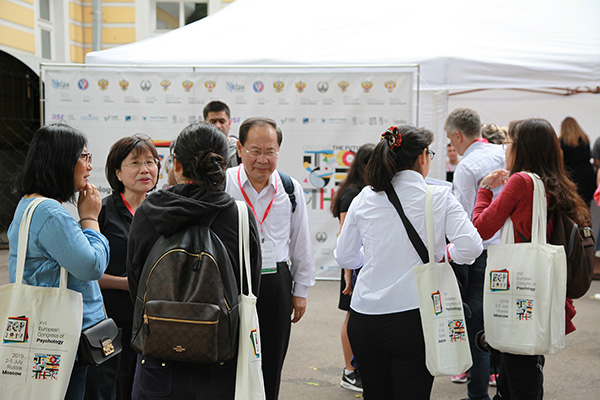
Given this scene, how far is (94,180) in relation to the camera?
7.26 m

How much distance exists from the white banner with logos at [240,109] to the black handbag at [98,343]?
4.76m

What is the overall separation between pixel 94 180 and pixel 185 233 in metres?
5.57

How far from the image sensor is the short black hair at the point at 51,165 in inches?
93.9

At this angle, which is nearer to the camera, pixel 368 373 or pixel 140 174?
pixel 368 373

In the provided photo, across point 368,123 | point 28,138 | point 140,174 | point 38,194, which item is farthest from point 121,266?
point 28,138

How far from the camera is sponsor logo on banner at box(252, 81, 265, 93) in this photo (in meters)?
7.13

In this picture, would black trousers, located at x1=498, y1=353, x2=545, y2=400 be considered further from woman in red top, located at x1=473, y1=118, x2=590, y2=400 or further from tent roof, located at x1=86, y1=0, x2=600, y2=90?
tent roof, located at x1=86, y1=0, x2=600, y2=90

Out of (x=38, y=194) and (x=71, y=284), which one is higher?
(x=38, y=194)

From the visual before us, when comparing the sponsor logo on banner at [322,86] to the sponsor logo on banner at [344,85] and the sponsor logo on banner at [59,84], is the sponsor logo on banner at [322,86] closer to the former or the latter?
the sponsor logo on banner at [344,85]

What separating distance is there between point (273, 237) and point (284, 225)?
99 millimetres

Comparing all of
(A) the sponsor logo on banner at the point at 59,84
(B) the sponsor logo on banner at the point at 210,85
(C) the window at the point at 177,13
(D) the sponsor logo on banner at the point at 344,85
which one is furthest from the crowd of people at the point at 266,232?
(C) the window at the point at 177,13

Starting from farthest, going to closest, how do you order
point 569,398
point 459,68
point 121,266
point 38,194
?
point 459,68 < point 569,398 < point 121,266 < point 38,194

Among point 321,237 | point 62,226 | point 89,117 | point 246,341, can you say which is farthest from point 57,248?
point 89,117

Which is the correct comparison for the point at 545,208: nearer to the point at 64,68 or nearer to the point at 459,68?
the point at 459,68
